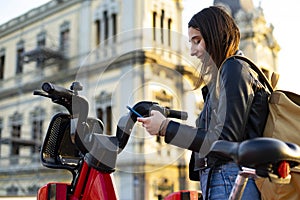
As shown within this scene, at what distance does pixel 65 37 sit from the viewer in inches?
586

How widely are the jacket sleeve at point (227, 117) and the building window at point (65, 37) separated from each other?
45.2 feet

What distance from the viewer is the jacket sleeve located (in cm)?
106

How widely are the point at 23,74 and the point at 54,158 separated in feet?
49.5

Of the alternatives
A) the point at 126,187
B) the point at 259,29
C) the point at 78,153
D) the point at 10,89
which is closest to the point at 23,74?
the point at 10,89

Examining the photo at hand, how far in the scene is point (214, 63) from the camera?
124 centimetres

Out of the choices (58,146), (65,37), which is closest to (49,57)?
(65,37)

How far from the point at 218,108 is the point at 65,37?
46.8 feet

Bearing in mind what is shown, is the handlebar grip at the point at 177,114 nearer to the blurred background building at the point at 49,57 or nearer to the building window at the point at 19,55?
the blurred background building at the point at 49,57

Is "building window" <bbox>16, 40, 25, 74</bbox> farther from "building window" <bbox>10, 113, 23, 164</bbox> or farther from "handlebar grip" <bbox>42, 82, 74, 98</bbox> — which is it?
"handlebar grip" <bbox>42, 82, 74, 98</bbox>

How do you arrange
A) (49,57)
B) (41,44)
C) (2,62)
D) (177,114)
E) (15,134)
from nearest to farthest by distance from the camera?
(177,114) < (49,57) < (41,44) < (15,134) < (2,62)

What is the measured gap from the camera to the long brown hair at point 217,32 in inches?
47.7

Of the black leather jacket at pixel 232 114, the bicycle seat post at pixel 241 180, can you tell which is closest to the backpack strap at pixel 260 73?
the black leather jacket at pixel 232 114

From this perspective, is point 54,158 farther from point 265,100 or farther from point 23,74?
point 23,74

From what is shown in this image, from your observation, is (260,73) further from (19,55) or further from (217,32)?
(19,55)
